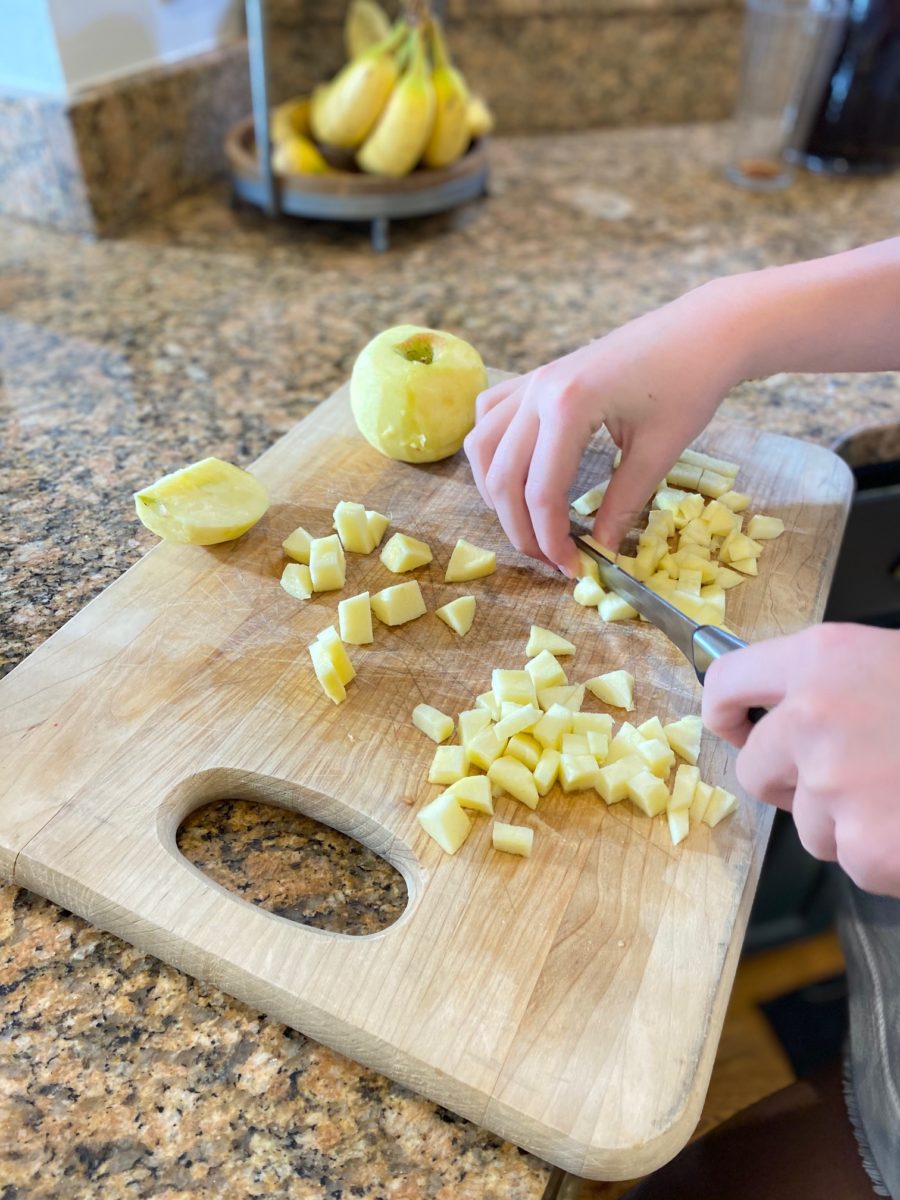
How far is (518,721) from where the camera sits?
2.68 feet

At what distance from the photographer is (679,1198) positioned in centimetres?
91

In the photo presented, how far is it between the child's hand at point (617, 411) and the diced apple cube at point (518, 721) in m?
0.20

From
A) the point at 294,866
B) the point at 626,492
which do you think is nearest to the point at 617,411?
the point at 626,492

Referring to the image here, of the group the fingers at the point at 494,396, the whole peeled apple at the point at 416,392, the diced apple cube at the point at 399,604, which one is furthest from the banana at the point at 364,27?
the diced apple cube at the point at 399,604

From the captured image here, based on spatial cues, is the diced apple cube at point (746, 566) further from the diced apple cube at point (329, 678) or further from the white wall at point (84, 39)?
the white wall at point (84, 39)

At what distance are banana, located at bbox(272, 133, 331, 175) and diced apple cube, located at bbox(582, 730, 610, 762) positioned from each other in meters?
1.25

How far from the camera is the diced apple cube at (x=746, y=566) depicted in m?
1.01

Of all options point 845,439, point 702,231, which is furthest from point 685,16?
point 845,439

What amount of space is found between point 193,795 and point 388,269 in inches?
45.3

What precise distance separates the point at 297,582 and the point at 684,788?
44cm

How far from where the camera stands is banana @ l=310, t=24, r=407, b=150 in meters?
1.55

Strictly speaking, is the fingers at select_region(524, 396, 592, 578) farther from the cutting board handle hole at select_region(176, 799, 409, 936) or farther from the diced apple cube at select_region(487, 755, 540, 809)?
the cutting board handle hole at select_region(176, 799, 409, 936)

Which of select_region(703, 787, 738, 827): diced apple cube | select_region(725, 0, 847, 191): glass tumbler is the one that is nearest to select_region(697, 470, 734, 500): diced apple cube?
select_region(703, 787, 738, 827): diced apple cube

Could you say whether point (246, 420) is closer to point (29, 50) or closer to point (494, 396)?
point (494, 396)
